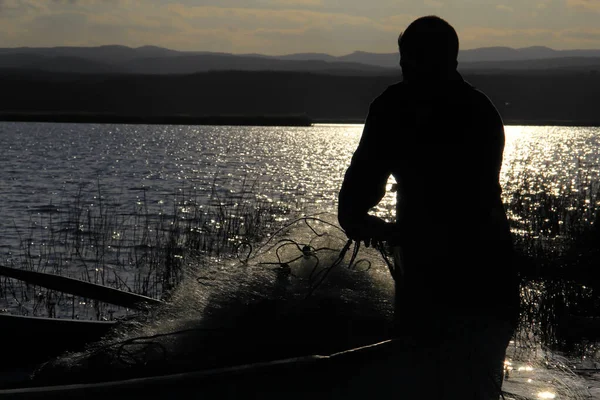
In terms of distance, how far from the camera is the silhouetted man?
13.1 feet

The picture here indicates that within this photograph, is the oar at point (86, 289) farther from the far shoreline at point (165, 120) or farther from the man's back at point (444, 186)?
the far shoreline at point (165, 120)

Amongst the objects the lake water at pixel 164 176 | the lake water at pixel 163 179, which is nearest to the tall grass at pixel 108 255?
the lake water at pixel 163 179

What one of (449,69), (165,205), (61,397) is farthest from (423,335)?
(165,205)

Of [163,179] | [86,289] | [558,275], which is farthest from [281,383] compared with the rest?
[163,179]

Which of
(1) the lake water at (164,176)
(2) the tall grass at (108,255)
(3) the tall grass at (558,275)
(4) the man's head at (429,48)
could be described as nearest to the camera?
(4) the man's head at (429,48)

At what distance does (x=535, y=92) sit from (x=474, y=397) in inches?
6594

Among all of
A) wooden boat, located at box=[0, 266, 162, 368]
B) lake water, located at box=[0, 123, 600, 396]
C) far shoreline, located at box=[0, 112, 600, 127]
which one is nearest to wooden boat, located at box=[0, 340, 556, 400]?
wooden boat, located at box=[0, 266, 162, 368]

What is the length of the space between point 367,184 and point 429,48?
0.73 meters

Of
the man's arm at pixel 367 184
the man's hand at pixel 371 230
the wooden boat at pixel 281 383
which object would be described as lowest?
the wooden boat at pixel 281 383

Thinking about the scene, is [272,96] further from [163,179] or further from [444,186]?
[444,186]

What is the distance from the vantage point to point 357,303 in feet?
Result: 14.9

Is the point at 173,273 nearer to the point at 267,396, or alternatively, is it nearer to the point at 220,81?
the point at 267,396

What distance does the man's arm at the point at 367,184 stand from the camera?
3.99m

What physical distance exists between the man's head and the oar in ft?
10.2
